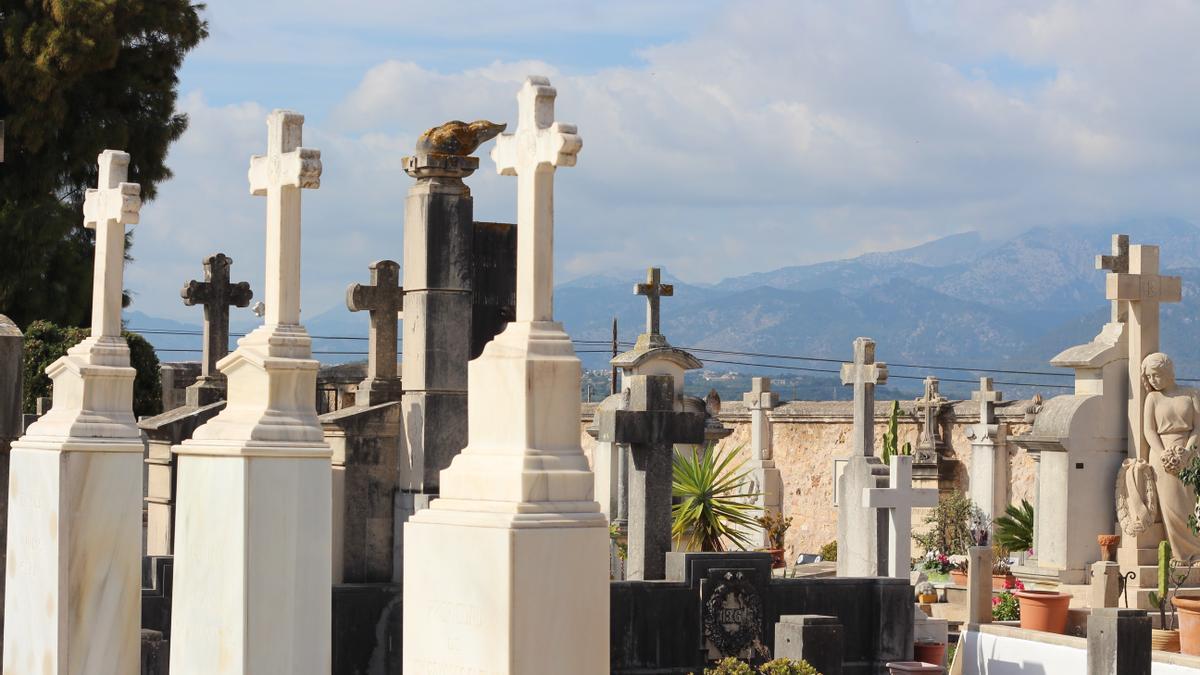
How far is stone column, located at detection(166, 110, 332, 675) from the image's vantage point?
5.52 meters

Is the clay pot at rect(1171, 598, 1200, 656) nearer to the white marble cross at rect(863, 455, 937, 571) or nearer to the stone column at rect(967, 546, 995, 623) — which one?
the stone column at rect(967, 546, 995, 623)

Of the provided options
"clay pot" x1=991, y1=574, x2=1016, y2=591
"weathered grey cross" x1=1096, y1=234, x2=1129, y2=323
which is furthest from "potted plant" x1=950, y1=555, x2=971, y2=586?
"weathered grey cross" x1=1096, y1=234, x2=1129, y2=323

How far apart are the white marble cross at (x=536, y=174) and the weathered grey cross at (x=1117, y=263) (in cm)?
1110

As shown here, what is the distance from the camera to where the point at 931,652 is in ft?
41.8

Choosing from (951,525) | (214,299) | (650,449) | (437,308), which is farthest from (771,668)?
(951,525)

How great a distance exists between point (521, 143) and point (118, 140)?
2129 cm

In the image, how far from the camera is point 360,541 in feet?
39.0

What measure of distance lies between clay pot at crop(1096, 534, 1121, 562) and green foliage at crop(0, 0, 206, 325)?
627 inches

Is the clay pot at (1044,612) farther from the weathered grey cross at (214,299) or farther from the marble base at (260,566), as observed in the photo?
the marble base at (260,566)

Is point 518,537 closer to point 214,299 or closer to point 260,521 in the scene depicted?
point 260,521

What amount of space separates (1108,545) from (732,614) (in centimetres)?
470

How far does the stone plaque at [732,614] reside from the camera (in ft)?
38.1

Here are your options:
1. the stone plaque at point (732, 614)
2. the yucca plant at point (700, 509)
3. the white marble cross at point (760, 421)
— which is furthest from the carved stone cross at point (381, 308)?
the white marble cross at point (760, 421)

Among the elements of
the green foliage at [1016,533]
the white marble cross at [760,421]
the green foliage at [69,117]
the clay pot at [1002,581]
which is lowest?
the clay pot at [1002,581]
